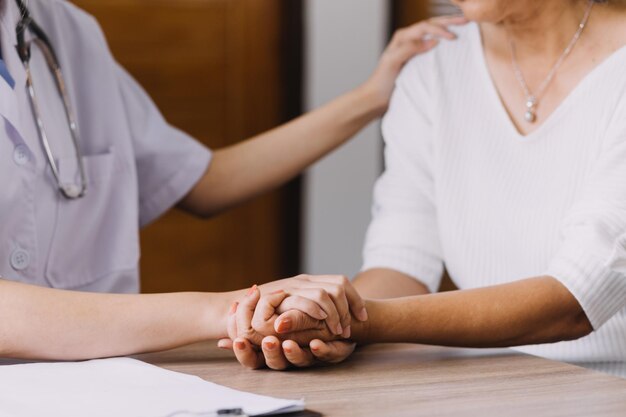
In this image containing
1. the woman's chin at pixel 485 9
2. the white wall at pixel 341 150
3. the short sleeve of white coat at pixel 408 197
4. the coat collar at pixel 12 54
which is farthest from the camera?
the white wall at pixel 341 150

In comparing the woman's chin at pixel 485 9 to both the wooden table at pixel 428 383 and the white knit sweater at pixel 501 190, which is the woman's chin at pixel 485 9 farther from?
the wooden table at pixel 428 383

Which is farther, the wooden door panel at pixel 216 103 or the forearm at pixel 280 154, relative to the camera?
the wooden door panel at pixel 216 103

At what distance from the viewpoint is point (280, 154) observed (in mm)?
1729

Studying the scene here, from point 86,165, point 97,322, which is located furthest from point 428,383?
point 86,165

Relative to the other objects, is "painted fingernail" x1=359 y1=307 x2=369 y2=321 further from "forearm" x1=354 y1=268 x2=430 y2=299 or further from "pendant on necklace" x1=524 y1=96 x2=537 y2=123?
"pendant on necklace" x1=524 y1=96 x2=537 y2=123

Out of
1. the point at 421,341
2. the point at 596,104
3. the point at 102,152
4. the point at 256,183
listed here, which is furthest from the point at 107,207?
the point at 596,104

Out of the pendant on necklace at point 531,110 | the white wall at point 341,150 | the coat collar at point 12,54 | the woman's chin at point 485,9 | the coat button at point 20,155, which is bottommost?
the white wall at point 341,150

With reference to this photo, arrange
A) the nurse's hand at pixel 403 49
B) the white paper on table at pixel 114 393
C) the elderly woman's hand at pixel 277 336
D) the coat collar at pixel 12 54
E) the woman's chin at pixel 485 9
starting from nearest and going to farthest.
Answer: the white paper on table at pixel 114 393 → the elderly woman's hand at pixel 277 336 → the coat collar at pixel 12 54 → the woman's chin at pixel 485 9 → the nurse's hand at pixel 403 49

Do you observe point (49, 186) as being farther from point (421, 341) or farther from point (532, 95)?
point (532, 95)

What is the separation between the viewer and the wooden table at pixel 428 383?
919mm

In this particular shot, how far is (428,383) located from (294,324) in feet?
0.56

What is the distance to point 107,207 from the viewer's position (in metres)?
1.55

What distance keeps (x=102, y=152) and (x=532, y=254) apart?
67 centimetres

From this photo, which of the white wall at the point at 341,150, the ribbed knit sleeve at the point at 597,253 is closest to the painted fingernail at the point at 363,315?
the ribbed knit sleeve at the point at 597,253
